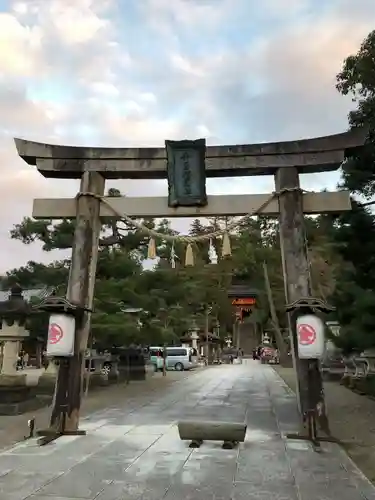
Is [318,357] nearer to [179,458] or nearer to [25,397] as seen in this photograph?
[179,458]

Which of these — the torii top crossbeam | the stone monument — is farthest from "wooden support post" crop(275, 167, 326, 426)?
the stone monument

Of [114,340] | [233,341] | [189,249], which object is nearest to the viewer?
[189,249]

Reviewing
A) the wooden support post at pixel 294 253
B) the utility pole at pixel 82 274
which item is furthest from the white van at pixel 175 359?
the wooden support post at pixel 294 253

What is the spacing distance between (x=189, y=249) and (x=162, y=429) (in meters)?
3.62

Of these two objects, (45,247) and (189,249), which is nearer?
(189,249)

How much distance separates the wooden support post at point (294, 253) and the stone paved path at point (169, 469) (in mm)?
1140

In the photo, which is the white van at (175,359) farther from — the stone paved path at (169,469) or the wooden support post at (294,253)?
the wooden support post at (294,253)

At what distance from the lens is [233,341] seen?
6925 centimetres

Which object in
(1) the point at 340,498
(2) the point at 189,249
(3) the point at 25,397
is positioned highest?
(2) the point at 189,249

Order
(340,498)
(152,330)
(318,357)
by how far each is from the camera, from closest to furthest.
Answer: (340,498), (318,357), (152,330)

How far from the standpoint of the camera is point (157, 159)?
32.9 ft

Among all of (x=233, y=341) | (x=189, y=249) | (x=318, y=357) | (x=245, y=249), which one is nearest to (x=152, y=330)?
(x=189, y=249)

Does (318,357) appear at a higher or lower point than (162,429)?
higher

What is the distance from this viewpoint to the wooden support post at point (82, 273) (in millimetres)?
8594
